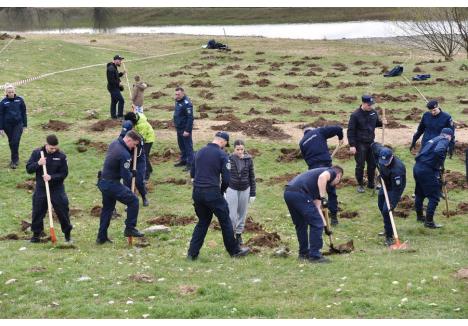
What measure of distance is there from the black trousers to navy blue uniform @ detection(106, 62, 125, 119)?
32.7 feet

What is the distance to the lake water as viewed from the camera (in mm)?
66750

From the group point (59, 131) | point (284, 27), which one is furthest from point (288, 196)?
point (284, 27)

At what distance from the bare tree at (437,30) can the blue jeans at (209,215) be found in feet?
123

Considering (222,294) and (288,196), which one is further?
(288,196)

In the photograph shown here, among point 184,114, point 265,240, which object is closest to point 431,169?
point 265,240

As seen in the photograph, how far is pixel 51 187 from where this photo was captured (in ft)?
46.9

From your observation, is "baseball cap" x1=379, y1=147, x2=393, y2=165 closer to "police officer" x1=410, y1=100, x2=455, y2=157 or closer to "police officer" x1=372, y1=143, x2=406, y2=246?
"police officer" x1=372, y1=143, x2=406, y2=246

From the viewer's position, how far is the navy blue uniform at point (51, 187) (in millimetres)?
14133

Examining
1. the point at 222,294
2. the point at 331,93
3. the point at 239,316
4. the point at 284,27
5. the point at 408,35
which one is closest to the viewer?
the point at 239,316

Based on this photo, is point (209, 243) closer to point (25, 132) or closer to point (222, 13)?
point (25, 132)

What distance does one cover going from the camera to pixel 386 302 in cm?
1011

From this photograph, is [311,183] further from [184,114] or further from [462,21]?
[462,21]

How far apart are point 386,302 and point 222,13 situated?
77190 millimetres

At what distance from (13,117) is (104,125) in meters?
5.12
